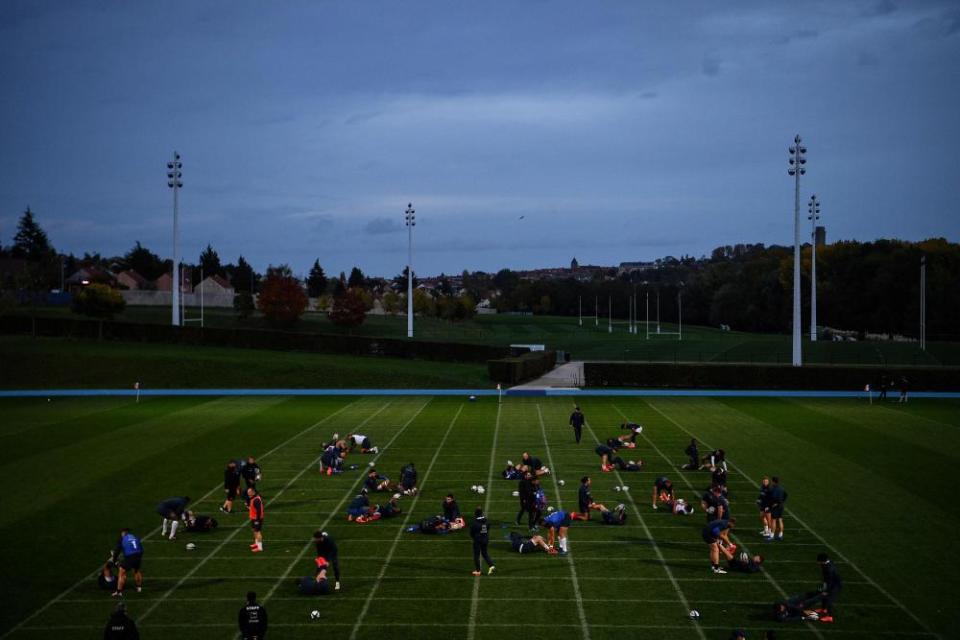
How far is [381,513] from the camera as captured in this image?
22234mm

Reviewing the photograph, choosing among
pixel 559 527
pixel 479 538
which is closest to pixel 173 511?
pixel 479 538

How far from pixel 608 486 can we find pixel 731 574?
8008 millimetres

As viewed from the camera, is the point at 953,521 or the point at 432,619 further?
the point at 953,521

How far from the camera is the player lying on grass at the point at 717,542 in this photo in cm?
1808

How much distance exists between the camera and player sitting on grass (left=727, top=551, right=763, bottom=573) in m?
17.9

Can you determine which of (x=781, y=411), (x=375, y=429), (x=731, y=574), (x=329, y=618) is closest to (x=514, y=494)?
(x=731, y=574)

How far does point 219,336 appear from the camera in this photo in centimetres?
7056

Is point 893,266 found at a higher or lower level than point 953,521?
higher

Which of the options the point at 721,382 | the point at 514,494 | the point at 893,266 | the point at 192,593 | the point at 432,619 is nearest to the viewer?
the point at 432,619

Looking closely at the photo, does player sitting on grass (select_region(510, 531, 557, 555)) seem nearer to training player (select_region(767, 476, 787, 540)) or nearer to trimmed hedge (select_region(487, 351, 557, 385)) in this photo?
training player (select_region(767, 476, 787, 540))

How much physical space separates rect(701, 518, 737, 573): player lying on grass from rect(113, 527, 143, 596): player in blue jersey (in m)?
11.1

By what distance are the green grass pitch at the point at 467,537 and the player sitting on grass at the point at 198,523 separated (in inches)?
13.4

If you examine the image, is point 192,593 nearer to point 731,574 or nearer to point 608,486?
point 731,574

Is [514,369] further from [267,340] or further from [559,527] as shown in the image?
[559,527]
